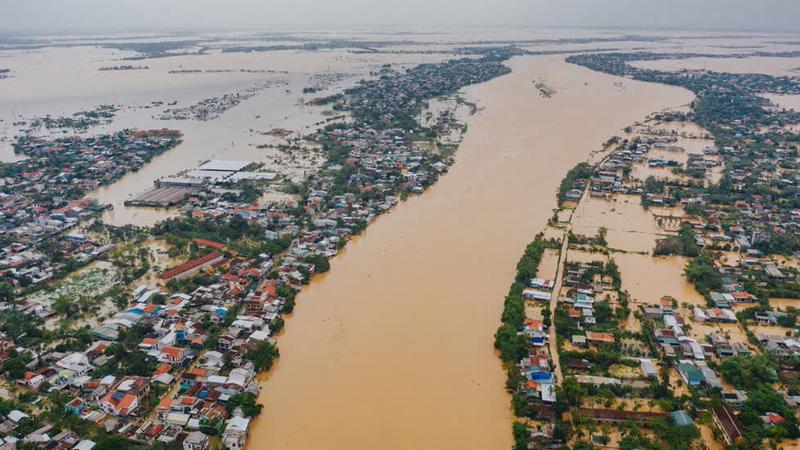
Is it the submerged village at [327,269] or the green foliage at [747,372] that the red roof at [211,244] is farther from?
the green foliage at [747,372]

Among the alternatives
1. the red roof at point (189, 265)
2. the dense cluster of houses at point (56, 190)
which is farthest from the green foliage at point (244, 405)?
the dense cluster of houses at point (56, 190)

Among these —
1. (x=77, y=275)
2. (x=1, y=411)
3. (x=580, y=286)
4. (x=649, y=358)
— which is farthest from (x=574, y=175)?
(x=1, y=411)

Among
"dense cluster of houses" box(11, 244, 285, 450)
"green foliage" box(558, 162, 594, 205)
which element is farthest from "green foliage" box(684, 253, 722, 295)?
"dense cluster of houses" box(11, 244, 285, 450)

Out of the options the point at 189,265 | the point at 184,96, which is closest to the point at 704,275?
the point at 189,265

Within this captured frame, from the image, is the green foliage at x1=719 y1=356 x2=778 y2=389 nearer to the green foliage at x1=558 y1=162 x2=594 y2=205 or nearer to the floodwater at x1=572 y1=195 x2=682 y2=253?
the floodwater at x1=572 y1=195 x2=682 y2=253

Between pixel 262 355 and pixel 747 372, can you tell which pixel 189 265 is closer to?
pixel 262 355

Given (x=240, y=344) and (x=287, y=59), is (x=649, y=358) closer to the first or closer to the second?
(x=240, y=344)
